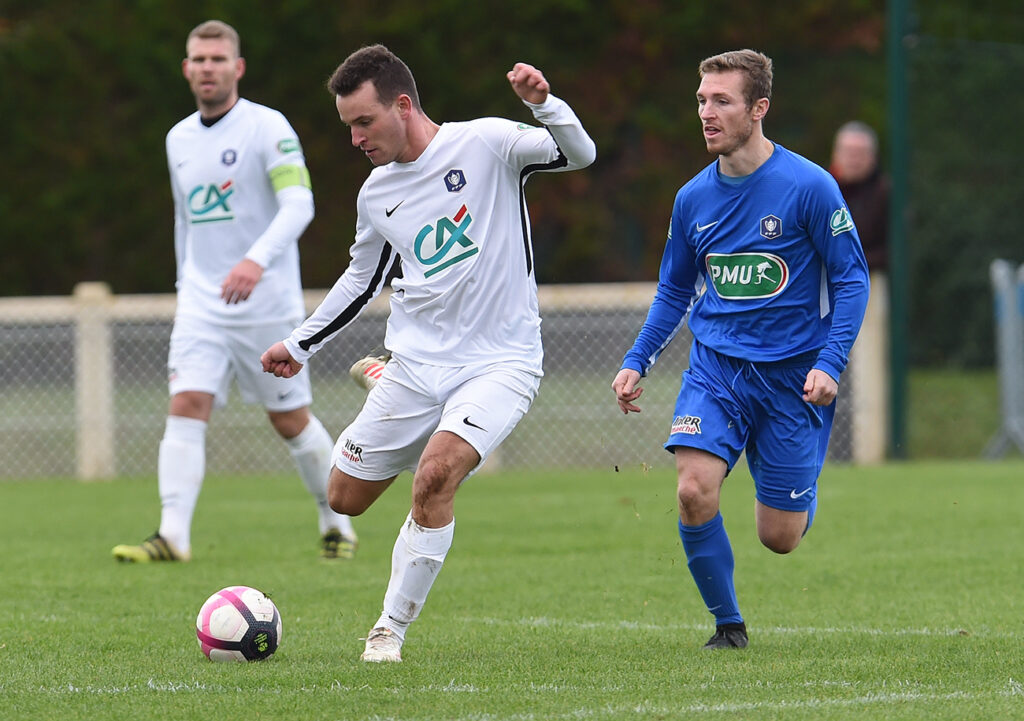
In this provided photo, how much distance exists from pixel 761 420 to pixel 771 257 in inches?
22.8

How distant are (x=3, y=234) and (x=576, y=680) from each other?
18.1 meters

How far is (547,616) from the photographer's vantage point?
22.3ft

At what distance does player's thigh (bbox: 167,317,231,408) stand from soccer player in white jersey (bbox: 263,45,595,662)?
2.72 meters

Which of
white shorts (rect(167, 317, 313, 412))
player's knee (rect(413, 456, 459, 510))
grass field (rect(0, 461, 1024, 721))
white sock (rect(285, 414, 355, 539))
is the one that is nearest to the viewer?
grass field (rect(0, 461, 1024, 721))

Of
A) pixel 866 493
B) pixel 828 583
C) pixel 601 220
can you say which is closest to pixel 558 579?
pixel 828 583

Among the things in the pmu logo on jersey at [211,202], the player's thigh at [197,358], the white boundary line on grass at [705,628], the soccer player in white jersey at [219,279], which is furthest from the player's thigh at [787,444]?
the pmu logo on jersey at [211,202]

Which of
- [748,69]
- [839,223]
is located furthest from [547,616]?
[748,69]

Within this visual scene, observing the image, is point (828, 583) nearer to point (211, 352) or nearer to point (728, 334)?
point (728, 334)

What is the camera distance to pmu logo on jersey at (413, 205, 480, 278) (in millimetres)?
5910

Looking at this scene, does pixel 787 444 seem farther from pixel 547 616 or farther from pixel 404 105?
pixel 404 105

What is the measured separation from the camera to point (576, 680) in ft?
17.2

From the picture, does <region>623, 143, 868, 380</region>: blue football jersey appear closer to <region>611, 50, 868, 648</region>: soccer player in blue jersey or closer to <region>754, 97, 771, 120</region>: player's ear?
<region>611, 50, 868, 648</region>: soccer player in blue jersey

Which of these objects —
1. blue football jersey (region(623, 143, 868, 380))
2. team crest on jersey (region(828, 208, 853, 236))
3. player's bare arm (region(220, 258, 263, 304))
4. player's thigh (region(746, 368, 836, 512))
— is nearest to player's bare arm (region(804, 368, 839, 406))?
blue football jersey (region(623, 143, 868, 380))

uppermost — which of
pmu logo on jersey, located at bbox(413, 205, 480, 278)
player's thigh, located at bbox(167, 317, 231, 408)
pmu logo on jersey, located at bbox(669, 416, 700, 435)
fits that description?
pmu logo on jersey, located at bbox(413, 205, 480, 278)
